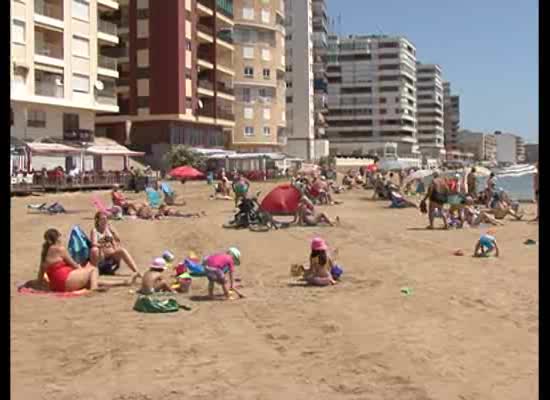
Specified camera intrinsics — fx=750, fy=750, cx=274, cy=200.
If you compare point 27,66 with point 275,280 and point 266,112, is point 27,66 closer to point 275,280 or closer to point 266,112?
point 275,280

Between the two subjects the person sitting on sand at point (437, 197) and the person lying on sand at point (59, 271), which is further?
the person sitting on sand at point (437, 197)

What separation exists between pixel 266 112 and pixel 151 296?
65.1 m

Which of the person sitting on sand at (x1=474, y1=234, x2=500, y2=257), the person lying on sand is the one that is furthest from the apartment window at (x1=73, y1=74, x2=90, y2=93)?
the person lying on sand

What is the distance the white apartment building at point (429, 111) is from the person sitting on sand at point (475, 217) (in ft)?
473

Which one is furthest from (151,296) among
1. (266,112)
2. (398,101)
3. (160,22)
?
(398,101)

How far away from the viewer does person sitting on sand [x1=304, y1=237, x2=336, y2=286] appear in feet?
35.5

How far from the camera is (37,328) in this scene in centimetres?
795

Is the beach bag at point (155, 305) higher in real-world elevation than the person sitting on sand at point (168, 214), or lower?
lower

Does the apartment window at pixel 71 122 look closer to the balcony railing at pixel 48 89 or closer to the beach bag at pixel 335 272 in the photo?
the balcony railing at pixel 48 89

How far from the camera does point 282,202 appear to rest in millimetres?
19969

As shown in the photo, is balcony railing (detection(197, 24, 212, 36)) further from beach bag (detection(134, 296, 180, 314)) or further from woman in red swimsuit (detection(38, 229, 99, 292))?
beach bag (detection(134, 296, 180, 314))

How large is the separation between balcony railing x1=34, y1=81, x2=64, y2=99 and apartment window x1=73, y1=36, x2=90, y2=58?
290 centimetres

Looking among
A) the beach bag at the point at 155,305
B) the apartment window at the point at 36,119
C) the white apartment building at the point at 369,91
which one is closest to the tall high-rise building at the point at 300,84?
the white apartment building at the point at 369,91

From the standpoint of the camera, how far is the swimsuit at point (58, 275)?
9.96 metres
